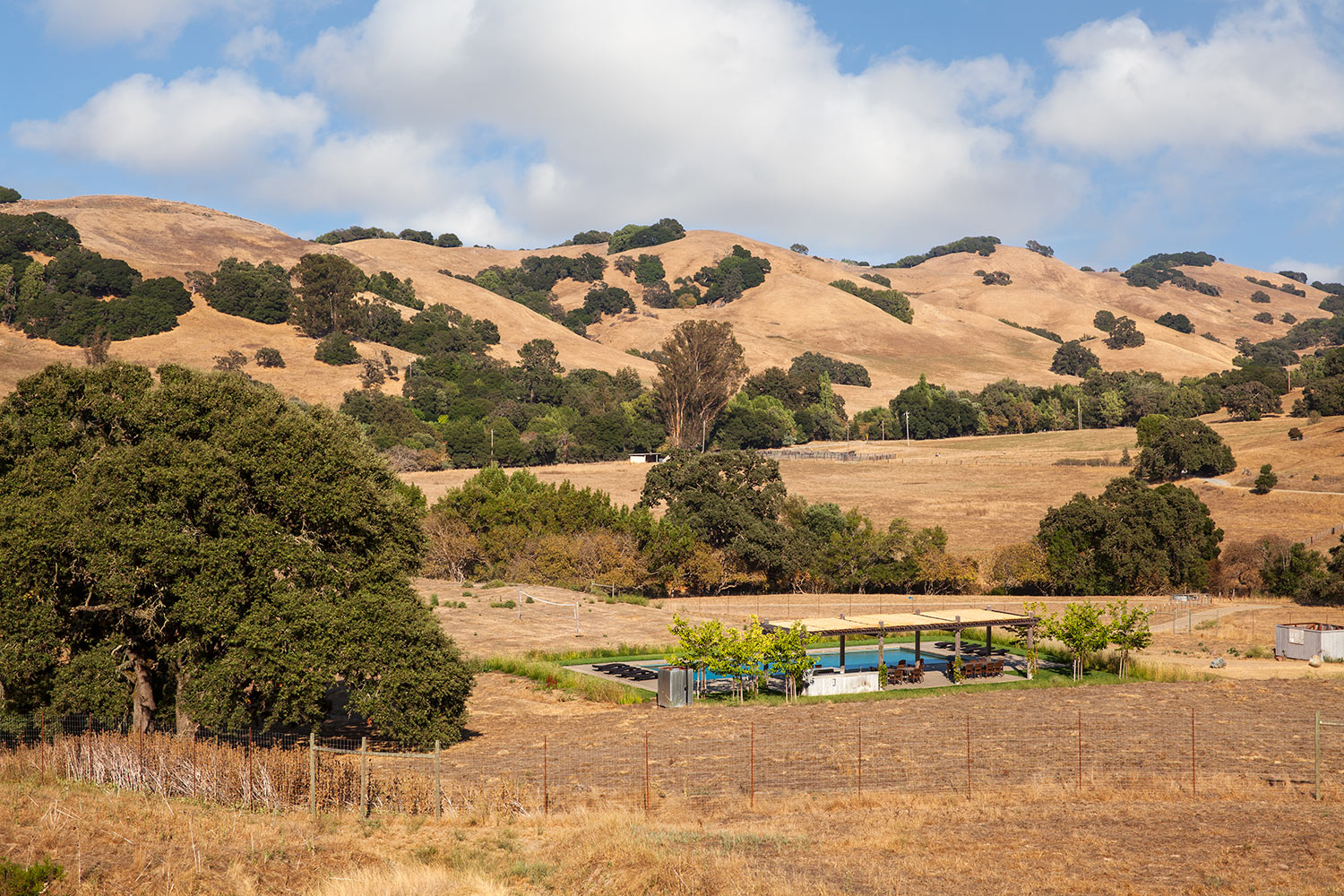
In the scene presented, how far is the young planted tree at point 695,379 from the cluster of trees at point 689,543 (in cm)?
5746

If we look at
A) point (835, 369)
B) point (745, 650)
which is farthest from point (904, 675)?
point (835, 369)

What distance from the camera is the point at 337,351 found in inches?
5428

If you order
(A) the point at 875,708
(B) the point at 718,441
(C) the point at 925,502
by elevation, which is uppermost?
(B) the point at 718,441

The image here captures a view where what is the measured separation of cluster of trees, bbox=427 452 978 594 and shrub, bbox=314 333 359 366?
76.2m

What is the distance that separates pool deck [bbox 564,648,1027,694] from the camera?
36.9m

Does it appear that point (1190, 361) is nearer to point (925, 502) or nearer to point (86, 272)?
point (925, 502)

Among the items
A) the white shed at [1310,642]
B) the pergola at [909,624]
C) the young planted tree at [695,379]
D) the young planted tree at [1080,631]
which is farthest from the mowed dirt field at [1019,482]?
the young planted tree at [1080,631]

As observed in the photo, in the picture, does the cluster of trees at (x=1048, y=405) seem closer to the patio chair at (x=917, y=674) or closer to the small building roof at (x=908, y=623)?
the small building roof at (x=908, y=623)

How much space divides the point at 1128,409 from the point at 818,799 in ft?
442

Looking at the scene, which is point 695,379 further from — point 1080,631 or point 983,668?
→ point 1080,631

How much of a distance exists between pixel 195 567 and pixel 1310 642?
137ft

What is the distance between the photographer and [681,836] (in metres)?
17.9

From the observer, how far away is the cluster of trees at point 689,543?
6406cm

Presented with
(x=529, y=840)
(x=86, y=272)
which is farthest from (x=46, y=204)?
(x=529, y=840)
